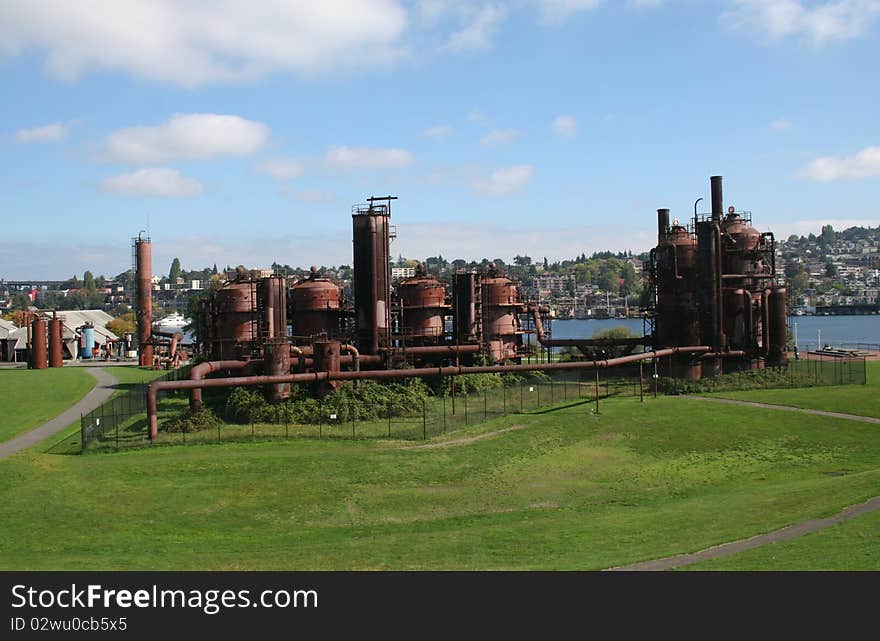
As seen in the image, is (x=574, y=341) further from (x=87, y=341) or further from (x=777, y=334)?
(x=87, y=341)

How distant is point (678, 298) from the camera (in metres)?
72.9

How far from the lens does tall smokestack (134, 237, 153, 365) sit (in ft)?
338

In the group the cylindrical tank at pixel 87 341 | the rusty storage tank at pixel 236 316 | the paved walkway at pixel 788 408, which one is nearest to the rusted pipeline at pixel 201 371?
the rusty storage tank at pixel 236 316

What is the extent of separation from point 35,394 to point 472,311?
3581 cm

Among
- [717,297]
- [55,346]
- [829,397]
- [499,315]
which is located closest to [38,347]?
[55,346]

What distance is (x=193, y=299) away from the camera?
98.2 metres

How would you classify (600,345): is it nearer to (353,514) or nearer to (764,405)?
(764,405)

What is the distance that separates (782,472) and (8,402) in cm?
5385

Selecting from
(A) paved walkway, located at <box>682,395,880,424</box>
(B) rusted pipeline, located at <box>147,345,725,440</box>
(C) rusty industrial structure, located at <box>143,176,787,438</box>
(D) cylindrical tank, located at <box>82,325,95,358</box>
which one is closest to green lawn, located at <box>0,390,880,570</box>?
(A) paved walkway, located at <box>682,395,880,424</box>

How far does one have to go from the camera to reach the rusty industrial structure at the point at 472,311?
6569 centimetres

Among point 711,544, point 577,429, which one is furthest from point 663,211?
point 711,544

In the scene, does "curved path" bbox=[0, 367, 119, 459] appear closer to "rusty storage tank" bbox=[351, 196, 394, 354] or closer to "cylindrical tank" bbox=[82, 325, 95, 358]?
"rusty storage tank" bbox=[351, 196, 394, 354]

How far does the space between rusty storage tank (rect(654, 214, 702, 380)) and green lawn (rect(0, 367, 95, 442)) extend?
4646 cm
